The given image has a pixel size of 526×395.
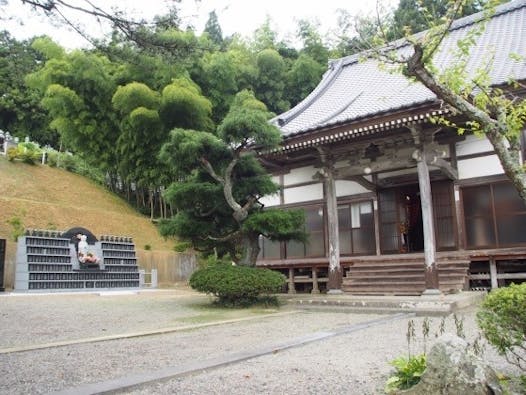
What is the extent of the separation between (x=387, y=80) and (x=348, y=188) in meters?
3.62

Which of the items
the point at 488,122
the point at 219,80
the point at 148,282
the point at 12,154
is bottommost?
the point at 148,282

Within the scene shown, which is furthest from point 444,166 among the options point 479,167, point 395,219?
point 395,219

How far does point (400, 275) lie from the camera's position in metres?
10.0

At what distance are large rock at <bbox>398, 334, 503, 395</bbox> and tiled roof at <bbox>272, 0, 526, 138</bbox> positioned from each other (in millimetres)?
7552

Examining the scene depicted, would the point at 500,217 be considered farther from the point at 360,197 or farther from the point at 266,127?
the point at 266,127

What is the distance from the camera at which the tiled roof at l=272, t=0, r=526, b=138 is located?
11.0m

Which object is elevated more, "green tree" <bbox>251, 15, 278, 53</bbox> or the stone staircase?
"green tree" <bbox>251, 15, 278, 53</bbox>

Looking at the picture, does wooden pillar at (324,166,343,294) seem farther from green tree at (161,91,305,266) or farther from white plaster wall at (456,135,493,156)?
white plaster wall at (456,135,493,156)

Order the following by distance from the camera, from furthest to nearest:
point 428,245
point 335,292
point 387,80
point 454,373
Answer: point 387,80
point 335,292
point 428,245
point 454,373

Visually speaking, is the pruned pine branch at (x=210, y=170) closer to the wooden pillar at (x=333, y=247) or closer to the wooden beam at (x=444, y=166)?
the wooden pillar at (x=333, y=247)

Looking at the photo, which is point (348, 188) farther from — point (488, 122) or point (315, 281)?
point (488, 122)

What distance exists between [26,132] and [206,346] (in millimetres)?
33779

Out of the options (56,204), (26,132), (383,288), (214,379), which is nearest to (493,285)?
(383,288)

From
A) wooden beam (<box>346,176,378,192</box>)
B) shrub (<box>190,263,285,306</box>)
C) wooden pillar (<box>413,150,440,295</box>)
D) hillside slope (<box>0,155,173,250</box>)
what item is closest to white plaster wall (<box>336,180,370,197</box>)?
wooden beam (<box>346,176,378,192</box>)
